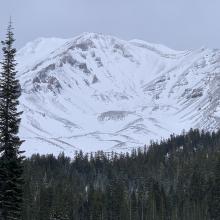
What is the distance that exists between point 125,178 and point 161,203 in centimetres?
6154

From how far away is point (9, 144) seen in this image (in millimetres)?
38781

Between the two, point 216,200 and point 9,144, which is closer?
point 9,144

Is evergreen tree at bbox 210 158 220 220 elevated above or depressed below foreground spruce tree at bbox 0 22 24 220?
above

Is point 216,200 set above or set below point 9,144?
above

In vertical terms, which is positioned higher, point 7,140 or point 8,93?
point 8,93

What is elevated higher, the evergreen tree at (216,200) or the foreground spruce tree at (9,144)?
the evergreen tree at (216,200)

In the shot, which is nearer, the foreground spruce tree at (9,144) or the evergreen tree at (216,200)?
the foreground spruce tree at (9,144)

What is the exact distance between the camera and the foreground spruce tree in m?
37.4

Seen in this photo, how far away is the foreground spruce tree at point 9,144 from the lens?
1474 inches

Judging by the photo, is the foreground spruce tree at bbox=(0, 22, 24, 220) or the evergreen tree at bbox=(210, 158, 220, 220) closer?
the foreground spruce tree at bbox=(0, 22, 24, 220)

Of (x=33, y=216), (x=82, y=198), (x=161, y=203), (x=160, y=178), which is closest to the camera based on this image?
(x=33, y=216)

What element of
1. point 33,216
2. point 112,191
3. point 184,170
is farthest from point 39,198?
point 184,170

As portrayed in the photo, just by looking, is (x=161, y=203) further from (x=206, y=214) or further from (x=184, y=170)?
(x=184, y=170)

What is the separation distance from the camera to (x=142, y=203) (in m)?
135
